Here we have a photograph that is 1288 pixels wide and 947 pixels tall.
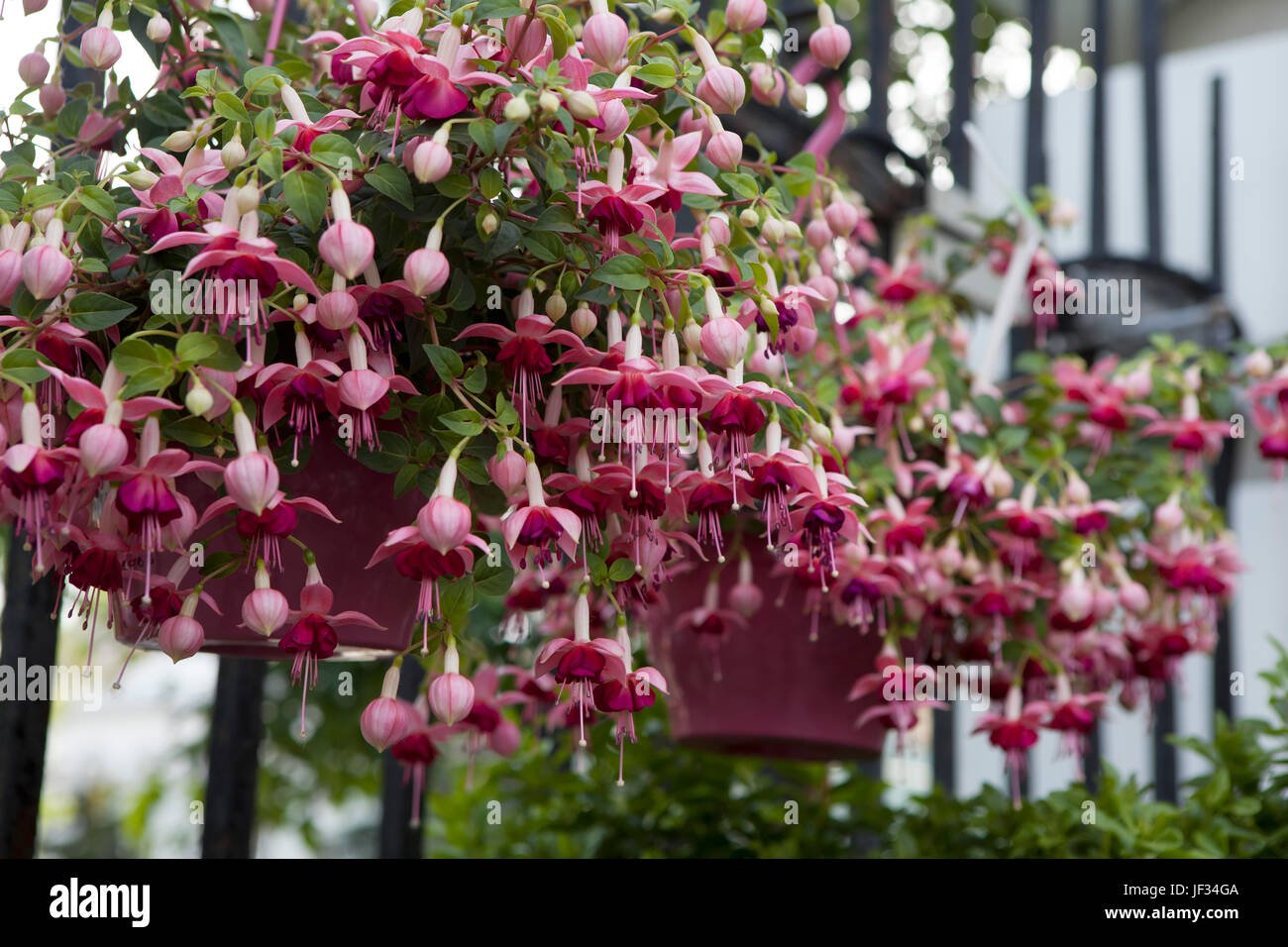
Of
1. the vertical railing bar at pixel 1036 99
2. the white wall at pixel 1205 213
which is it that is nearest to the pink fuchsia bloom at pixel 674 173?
the vertical railing bar at pixel 1036 99

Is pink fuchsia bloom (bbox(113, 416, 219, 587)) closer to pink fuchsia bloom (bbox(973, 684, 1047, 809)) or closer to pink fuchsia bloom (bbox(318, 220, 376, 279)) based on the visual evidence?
pink fuchsia bloom (bbox(318, 220, 376, 279))

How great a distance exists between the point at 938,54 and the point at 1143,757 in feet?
7.34

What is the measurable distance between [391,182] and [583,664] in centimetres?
27

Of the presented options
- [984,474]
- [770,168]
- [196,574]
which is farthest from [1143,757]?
[196,574]

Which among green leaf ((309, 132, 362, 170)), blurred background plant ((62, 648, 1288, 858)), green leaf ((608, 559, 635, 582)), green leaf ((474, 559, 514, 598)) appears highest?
green leaf ((309, 132, 362, 170))

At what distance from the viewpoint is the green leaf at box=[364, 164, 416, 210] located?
0.74 metres

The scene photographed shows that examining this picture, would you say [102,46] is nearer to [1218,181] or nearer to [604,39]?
[604,39]

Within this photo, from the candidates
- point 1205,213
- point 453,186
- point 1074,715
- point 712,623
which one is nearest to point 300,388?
point 453,186

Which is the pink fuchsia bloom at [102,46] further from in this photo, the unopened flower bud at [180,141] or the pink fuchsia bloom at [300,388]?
the pink fuchsia bloom at [300,388]

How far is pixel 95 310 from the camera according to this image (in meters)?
0.75

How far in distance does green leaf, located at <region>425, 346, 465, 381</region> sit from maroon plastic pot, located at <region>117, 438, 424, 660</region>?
0.12m

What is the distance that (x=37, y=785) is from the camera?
3.62ft

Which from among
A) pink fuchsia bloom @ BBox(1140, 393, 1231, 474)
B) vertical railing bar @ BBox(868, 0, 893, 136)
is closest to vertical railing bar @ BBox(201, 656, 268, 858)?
pink fuchsia bloom @ BBox(1140, 393, 1231, 474)

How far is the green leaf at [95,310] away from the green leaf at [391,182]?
149 millimetres
